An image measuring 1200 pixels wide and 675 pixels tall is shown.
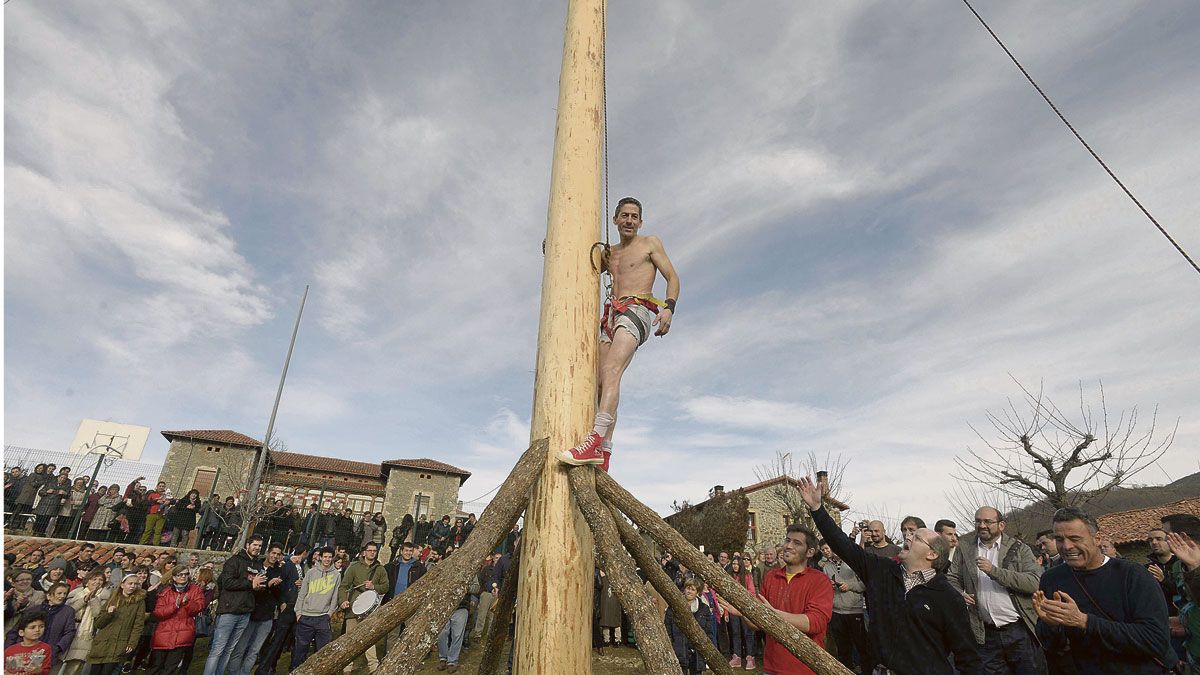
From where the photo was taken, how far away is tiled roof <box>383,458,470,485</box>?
3816cm

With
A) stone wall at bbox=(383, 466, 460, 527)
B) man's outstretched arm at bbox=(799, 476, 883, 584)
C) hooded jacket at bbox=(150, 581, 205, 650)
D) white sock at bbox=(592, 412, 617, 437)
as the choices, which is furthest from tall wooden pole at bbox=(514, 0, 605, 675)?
stone wall at bbox=(383, 466, 460, 527)

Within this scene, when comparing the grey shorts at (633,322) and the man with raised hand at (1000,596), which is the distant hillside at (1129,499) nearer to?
the man with raised hand at (1000,596)

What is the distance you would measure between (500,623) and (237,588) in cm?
661

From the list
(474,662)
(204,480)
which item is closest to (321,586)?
(474,662)

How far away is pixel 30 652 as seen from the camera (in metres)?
6.38

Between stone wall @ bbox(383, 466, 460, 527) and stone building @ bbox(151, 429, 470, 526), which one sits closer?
stone building @ bbox(151, 429, 470, 526)

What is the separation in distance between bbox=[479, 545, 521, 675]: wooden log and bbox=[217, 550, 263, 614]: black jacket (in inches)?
254

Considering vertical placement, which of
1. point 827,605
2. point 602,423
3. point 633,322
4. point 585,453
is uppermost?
point 633,322

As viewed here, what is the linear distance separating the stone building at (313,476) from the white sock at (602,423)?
107 feet

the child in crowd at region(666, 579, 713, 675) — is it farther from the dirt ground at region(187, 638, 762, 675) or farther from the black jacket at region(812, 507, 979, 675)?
the black jacket at region(812, 507, 979, 675)

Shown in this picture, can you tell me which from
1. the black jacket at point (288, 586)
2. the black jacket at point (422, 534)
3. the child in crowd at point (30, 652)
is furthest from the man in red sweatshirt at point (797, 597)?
the black jacket at point (422, 534)

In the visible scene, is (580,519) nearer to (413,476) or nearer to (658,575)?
(658,575)

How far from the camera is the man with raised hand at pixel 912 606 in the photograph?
4.53 m

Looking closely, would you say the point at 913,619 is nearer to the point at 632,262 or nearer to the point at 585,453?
the point at 585,453
